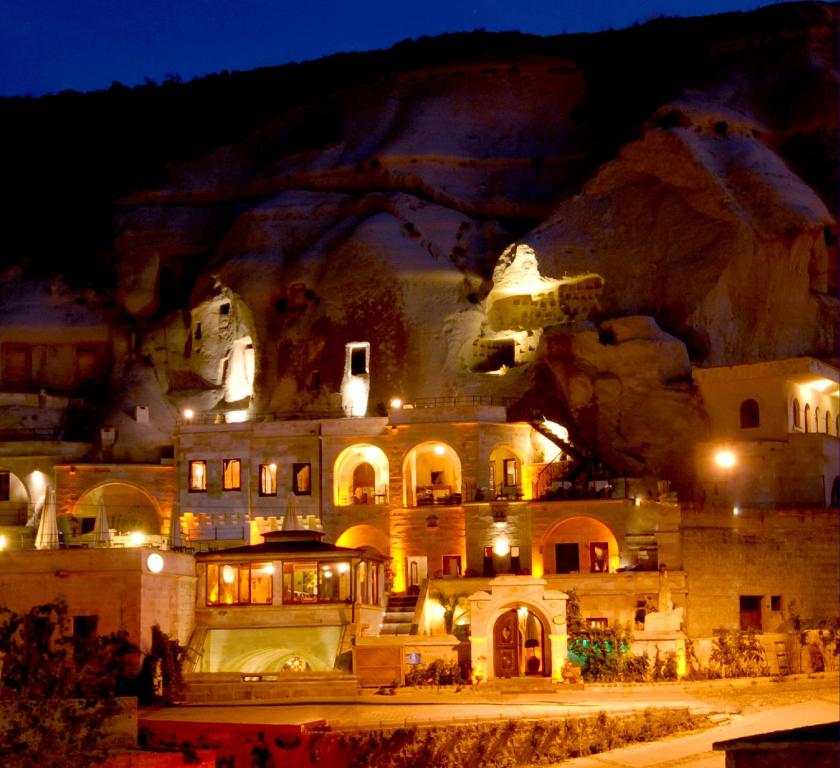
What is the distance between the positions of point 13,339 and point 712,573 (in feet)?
105

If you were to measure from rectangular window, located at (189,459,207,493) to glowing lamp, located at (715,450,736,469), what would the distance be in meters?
17.4

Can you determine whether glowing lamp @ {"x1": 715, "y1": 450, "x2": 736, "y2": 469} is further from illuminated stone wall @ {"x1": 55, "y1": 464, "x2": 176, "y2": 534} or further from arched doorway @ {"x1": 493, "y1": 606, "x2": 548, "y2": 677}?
illuminated stone wall @ {"x1": 55, "y1": 464, "x2": 176, "y2": 534}

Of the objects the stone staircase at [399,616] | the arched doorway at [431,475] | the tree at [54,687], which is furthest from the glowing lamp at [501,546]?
the tree at [54,687]

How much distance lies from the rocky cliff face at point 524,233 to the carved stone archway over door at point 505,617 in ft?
39.3

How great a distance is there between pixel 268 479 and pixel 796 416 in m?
17.8

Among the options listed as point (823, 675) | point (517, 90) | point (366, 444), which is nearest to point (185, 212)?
point (517, 90)

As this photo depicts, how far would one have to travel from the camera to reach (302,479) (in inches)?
1964

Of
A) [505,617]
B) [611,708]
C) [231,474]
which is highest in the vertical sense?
[231,474]

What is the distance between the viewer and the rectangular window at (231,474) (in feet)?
164

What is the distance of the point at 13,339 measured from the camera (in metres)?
60.5

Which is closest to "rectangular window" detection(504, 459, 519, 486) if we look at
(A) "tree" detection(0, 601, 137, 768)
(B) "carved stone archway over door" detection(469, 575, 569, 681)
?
(B) "carved stone archway over door" detection(469, 575, 569, 681)

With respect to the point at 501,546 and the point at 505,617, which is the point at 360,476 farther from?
the point at 505,617

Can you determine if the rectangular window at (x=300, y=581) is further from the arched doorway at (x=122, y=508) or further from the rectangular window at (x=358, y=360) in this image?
the rectangular window at (x=358, y=360)

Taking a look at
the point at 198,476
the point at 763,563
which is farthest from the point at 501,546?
the point at 198,476
